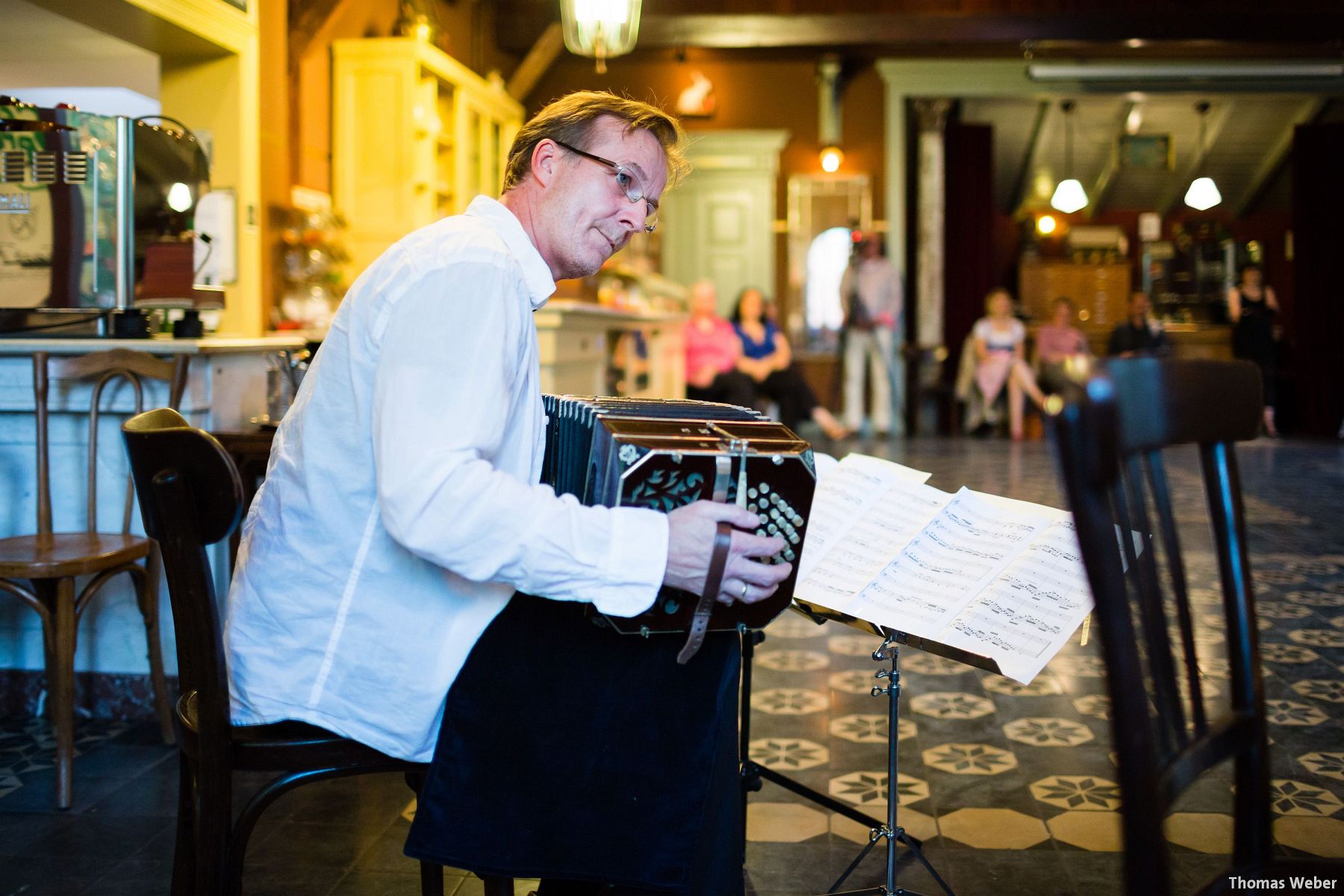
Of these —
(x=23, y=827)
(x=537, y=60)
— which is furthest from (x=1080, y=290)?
(x=23, y=827)

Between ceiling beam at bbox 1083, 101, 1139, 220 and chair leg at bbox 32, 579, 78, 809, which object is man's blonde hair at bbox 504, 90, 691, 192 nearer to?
chair leg at bbox 32, 579, 78, 809

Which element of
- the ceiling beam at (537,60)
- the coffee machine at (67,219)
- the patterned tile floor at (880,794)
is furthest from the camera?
the ceiling beam at (537,60)

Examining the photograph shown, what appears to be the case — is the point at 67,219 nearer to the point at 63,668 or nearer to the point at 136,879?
the point at 63,668

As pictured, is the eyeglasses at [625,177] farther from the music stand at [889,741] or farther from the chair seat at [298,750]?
the chair seat at [298,750]

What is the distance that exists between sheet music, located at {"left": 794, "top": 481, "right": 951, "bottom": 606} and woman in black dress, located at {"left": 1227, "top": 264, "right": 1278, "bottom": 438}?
10906 mm

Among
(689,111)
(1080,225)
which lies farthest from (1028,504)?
(1080,225)

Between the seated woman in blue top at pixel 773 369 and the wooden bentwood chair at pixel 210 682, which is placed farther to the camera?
the seated woman in blue top at pixel 773 369

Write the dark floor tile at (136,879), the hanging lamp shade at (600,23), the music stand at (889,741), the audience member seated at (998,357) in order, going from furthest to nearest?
1. the audience member seated at (998,357)
2. the hanging lamp shade at (600,23)
3. the dark floor tile at (136,879)
4. the music stand at (889,741)

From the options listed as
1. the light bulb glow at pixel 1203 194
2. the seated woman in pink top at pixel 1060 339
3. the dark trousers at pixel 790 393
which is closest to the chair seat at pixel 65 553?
the dark trousers at pixel 790 393

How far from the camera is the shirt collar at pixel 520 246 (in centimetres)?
156

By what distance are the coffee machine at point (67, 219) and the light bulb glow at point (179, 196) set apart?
121mm

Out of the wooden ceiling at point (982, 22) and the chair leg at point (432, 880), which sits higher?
the wooden ceiling at point (982, 22)

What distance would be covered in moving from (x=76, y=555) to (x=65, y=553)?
0.04 m

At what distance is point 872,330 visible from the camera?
438 inches
